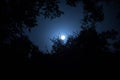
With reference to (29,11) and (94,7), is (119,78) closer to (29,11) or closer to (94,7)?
(94,7)

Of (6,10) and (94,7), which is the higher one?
(94,7)

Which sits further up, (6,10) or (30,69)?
(6,10)

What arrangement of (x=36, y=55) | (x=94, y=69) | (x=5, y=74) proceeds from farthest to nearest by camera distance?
1. (x=36, y=55)
2. (x=94, y=69)
3. (x=5, y=74)

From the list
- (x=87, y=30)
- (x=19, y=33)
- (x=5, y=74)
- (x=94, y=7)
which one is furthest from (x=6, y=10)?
(x=87, y=30)

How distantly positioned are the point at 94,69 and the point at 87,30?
8.53 meters

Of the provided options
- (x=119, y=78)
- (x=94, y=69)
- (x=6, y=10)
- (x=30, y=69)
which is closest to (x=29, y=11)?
(x=6, y=10)

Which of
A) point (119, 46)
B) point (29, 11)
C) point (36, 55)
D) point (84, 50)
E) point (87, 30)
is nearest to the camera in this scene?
point (29, 11)

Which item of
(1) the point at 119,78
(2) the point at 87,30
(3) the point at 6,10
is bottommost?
(1) the point at 119,78

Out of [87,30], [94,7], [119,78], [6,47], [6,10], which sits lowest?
[119,78]

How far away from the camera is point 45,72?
37.8 ft

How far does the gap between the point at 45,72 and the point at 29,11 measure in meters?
3.69

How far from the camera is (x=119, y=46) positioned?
Answer: 59.0ft

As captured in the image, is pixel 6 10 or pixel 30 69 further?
pixel 30 69

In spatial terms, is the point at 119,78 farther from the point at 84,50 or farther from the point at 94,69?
the point at 84,50
